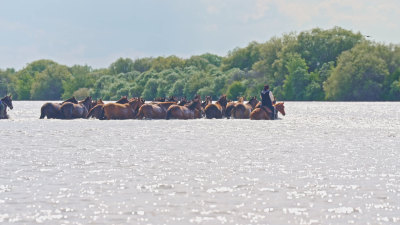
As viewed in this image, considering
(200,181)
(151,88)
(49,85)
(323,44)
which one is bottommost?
(200,181)

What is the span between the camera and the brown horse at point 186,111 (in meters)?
41.1

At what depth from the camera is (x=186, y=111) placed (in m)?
41.8

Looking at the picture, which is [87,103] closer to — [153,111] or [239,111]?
[153,111]

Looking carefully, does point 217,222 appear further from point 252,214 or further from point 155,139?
point 155,139

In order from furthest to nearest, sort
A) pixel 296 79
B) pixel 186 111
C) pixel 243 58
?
pixel 243 58, pixel 296 79, pixel 186 111

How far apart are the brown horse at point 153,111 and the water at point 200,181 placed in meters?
16.8

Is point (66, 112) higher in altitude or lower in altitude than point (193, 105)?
lower

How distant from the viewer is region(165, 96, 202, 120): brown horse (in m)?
41.1

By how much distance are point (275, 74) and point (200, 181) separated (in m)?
114

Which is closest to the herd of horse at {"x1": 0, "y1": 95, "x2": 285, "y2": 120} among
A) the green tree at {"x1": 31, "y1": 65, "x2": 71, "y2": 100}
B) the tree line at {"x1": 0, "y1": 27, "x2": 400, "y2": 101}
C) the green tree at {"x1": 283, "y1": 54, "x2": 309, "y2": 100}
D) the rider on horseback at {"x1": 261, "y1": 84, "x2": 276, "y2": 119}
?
the rider on horseback at {"x1": 261, "y1": 84, "x2": 276, "y2": 119}

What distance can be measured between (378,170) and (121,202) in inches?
240

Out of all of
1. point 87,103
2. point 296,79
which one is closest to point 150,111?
point 87,103

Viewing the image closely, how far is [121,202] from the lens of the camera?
1154 cm

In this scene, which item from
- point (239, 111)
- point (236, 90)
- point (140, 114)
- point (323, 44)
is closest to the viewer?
point (140, 114)
